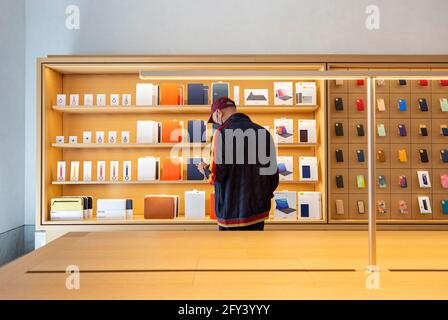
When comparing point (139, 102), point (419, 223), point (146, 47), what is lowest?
point (419, 223)

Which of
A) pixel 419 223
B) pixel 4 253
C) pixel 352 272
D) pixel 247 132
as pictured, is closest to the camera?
pixel 352 272

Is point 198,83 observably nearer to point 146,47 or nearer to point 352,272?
point 146,47

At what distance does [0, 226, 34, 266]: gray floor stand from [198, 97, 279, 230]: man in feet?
9.10

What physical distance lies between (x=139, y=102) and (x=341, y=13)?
2358 millimetres

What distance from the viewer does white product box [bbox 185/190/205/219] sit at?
170 inches

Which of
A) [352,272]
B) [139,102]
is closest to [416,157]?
[139,102]

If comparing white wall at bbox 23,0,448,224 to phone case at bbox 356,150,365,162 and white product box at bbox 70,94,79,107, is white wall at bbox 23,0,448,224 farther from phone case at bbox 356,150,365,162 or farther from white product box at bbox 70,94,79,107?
phone case at bbox 356,150,365,162

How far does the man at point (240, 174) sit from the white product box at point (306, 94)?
1.62 metres

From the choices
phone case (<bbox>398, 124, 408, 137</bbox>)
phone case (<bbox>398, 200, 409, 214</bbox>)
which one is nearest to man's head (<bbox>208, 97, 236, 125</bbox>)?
phone case (<bbox>398, 124, 408, 137</bbox>)

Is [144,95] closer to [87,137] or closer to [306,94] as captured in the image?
[87,137]

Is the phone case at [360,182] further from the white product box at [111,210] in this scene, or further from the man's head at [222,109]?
the white product box at [111,210]

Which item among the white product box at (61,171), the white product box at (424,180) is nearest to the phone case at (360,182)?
the white product box at (424,180)

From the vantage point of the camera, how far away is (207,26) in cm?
475

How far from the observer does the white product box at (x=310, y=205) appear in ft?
13.9
